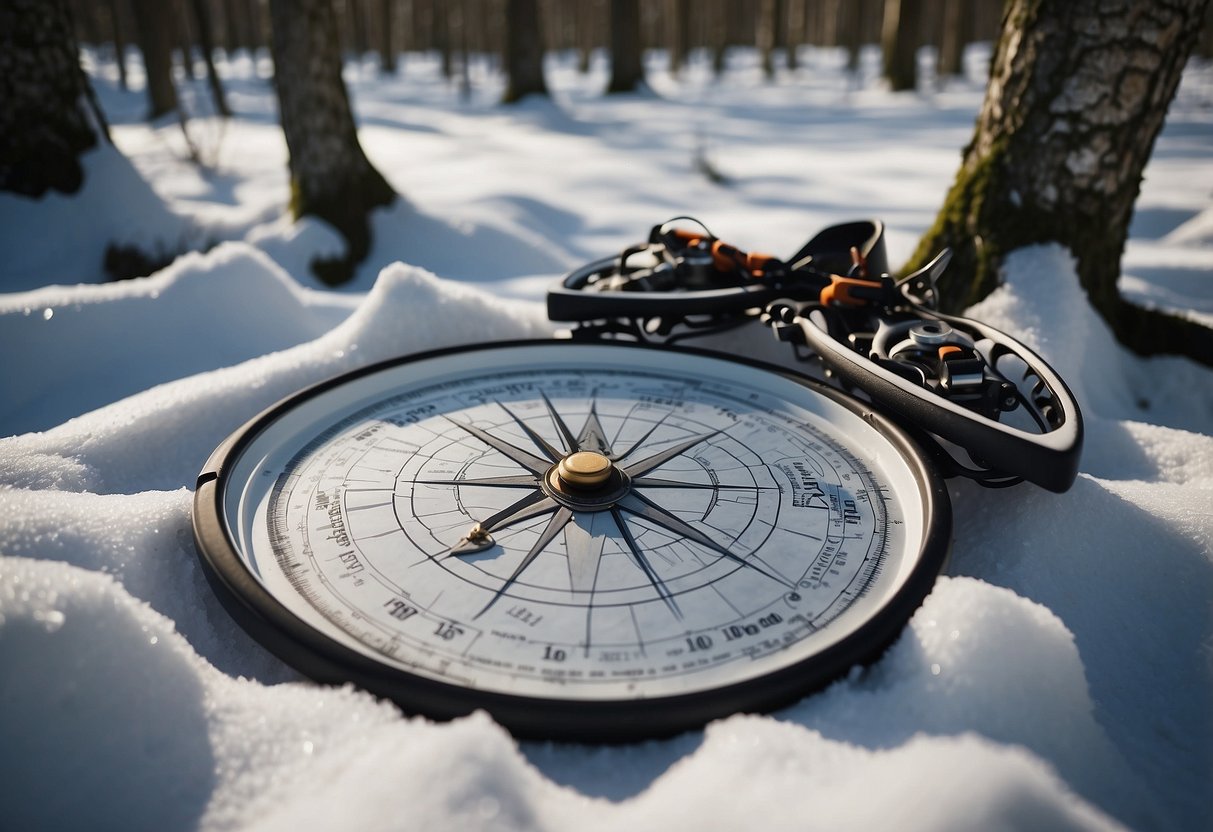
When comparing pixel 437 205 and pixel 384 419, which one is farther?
pixel 437 205

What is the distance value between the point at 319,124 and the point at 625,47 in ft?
33.9

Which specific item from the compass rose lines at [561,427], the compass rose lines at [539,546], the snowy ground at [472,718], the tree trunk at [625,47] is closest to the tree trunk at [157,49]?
the tree trunk at [625,47]

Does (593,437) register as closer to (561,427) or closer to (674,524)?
(561,427)

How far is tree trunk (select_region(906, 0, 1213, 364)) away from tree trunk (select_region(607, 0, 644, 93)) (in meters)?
11.4

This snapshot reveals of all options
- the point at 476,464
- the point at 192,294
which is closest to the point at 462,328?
the point at 476,464

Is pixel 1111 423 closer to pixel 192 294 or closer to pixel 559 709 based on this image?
pixel 559 709

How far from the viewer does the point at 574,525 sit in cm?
160

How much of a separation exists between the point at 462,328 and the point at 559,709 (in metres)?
1.55

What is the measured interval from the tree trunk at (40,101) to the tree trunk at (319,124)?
100 centimetres

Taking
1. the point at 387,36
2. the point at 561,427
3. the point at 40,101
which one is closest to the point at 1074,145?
the point at 561,427

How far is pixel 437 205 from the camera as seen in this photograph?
208 inches

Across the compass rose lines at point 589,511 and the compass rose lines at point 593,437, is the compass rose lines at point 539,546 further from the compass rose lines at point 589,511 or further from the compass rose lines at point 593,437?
the compass rose lines at point 593,437

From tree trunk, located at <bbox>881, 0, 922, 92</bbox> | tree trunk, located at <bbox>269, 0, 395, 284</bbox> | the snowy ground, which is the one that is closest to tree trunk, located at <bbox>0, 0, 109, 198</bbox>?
the snowy ground

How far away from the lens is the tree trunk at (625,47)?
1300 centimetres
